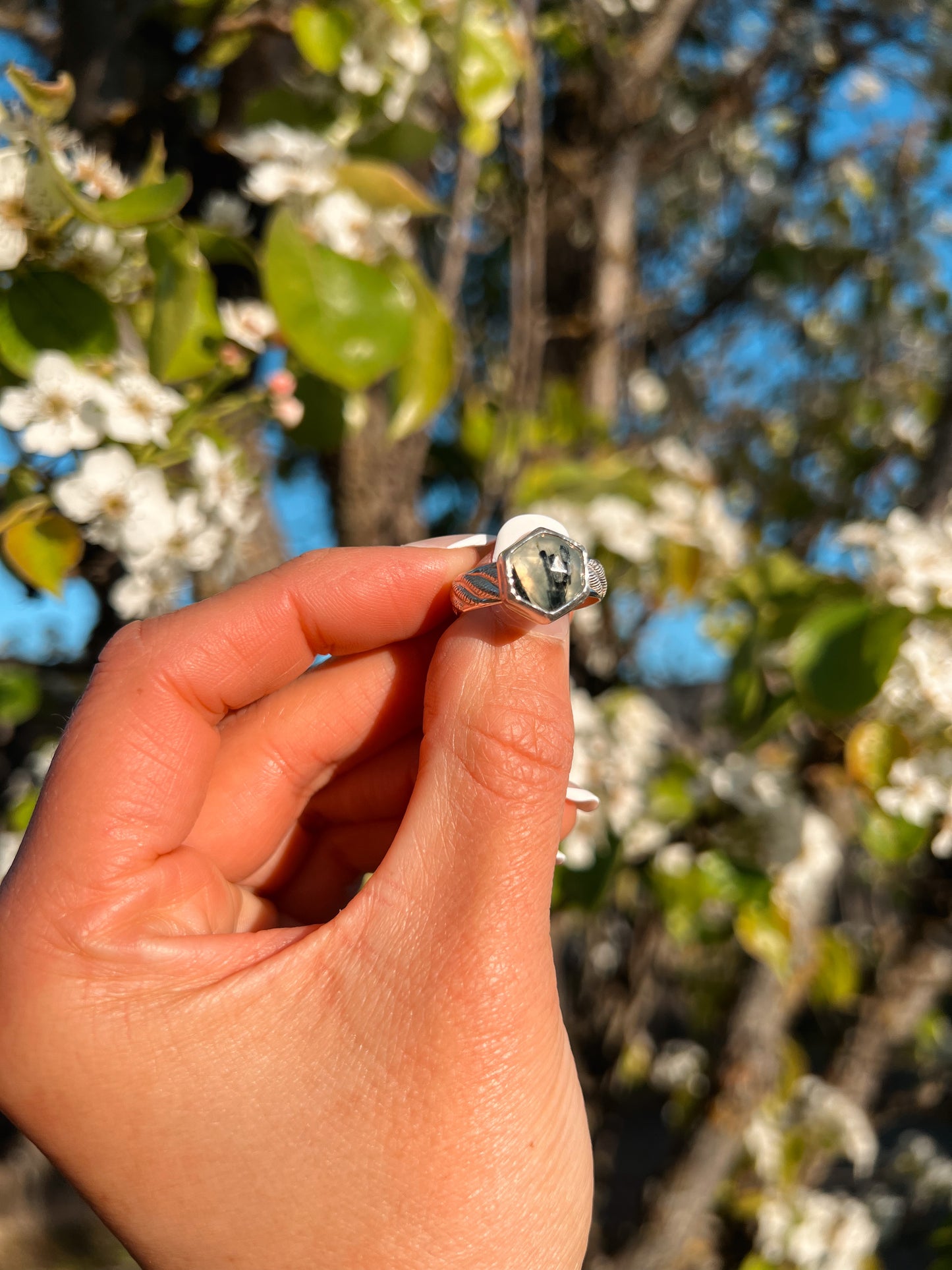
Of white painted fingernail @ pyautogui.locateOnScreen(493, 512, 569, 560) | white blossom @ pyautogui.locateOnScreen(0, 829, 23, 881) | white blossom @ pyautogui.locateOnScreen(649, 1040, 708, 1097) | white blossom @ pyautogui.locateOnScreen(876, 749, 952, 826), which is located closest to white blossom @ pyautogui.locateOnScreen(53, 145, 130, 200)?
white painted fingernail @ pyautogui.locateOnScreen(493, 512, 569, 560)

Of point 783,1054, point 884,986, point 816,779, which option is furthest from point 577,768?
point 783,1054

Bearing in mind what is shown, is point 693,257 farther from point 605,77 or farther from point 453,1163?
point 453,1163

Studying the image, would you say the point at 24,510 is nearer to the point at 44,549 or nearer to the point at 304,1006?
the point at 44,549

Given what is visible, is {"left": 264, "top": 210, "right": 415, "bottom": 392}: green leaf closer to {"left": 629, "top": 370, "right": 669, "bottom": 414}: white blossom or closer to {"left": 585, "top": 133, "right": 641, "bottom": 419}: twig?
{"left": 585, "top": 133, "right": 641, "bottom": 419}: twig

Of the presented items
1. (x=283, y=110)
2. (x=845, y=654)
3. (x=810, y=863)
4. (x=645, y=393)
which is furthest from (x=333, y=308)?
(x=645, y=393)

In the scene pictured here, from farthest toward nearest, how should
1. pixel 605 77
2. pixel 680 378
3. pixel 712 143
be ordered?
pixel 680 378, pixel 712 143, pixel 605 77

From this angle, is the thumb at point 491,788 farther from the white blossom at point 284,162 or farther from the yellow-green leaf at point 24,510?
the white blossom at point 284,162
